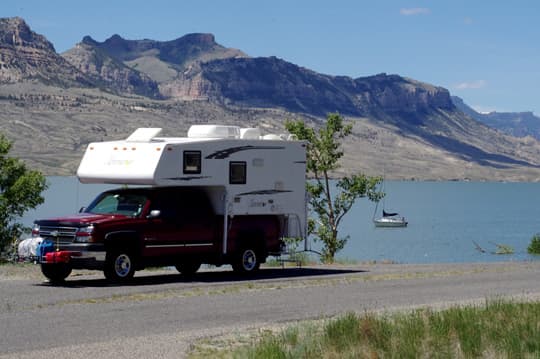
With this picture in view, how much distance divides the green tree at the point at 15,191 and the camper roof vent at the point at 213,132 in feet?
58.8

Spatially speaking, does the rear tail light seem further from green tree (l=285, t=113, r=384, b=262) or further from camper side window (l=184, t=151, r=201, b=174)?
green tree (l=285, t=113, r=384, b=262)

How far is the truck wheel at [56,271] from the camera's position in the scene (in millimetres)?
20359

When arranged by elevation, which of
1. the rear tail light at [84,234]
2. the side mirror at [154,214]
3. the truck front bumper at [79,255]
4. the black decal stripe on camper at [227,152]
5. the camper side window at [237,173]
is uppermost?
the black decal stripe on camper at [227,152]

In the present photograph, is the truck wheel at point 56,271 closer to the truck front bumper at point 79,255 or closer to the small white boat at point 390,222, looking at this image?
the truck front bumper at point 79,255

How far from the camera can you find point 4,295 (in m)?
17.9

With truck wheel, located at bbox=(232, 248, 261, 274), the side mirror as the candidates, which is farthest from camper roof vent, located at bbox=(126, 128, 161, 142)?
truck wheel, located at bbox=(232, 248, 261, 274)

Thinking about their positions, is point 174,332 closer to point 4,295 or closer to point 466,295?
point 4,295

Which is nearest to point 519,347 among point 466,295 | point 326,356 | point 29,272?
point 326,356

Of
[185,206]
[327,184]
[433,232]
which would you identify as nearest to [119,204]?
[185,206]

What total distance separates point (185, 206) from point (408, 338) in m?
10.0

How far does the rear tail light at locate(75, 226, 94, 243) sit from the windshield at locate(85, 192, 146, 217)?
1.05 m

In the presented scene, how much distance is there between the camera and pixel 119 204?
68.7 ft

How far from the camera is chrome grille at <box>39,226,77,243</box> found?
65.4 feet

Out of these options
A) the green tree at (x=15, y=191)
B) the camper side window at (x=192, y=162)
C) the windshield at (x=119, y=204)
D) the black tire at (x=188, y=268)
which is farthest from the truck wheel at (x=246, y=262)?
the green tree at (x=15, y=191)
